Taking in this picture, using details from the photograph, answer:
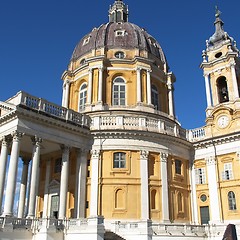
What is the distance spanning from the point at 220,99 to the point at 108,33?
13.0m

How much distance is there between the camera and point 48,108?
23328 mm

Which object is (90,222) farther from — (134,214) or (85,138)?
(85,138)

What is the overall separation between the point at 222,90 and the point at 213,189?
10.3 metres

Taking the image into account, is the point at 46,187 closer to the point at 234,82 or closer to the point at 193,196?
the point at 193,196

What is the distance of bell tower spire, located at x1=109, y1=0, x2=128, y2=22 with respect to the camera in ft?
131

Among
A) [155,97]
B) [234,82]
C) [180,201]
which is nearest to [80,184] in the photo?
[180,201]

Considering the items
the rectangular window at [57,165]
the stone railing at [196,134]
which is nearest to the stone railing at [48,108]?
the rectangular window at [57,165]

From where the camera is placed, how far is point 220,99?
31703 mm

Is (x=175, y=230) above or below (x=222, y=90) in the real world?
below

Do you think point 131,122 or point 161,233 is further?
point 131,122

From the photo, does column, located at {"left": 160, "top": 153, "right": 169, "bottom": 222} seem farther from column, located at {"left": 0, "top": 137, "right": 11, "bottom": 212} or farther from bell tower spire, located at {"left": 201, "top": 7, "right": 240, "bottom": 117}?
column, located at {"left": 0, "top": 137, "right": 11, "bottom": 212}

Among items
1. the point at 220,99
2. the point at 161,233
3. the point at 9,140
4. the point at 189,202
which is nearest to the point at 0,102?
the point at 9,140

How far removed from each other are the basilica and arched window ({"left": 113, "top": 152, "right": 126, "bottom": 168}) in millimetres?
75

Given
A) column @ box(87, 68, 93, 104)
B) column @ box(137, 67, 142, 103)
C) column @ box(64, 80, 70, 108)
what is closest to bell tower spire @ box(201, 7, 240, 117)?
column @ box(137, 67, 142, 103)
